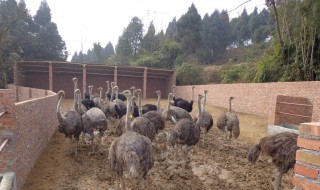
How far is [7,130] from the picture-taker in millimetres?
4297

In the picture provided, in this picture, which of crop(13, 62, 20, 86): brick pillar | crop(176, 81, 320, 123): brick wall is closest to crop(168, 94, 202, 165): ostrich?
crop(176, 81, 320, 123): brick wall

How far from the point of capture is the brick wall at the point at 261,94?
Result: 38.7 ft

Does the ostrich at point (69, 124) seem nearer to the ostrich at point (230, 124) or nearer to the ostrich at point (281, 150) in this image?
the ostrich at point (230, 124)

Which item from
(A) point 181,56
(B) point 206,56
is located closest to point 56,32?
(A) point 181,56

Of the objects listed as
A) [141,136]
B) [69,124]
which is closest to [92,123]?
[69,124]

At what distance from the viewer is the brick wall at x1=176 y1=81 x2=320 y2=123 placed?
11805mm

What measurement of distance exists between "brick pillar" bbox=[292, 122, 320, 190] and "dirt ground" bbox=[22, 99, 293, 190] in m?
3.66

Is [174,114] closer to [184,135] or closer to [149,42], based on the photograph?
[184,135]

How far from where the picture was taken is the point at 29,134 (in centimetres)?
554

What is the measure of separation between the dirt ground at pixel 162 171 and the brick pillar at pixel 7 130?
1032 mm

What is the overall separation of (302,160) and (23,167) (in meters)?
4.68

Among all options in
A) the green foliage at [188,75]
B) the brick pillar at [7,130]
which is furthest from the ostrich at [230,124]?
the green foliage at [188,75]

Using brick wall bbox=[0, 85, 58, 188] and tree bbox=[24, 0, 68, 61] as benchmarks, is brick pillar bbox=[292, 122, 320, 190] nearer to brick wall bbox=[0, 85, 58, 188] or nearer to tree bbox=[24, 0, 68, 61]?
brick wall bbox=[0, 85, 58, 188]

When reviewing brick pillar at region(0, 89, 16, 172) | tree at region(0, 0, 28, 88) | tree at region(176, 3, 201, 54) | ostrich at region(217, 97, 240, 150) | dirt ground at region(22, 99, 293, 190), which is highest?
tree at region(176, 3, 201, 54)
